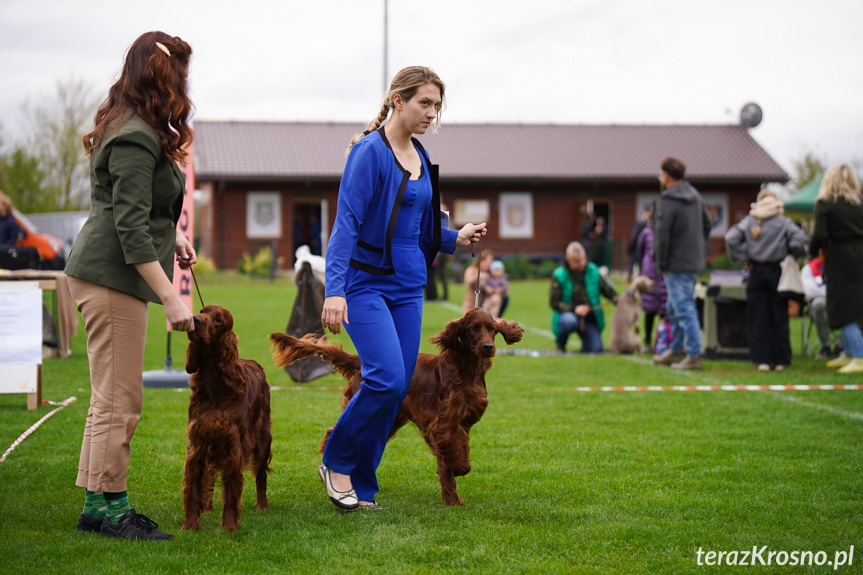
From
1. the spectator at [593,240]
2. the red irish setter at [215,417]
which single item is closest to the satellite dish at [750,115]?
the spectator at [593,240]

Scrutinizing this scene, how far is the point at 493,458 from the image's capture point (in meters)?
5.77

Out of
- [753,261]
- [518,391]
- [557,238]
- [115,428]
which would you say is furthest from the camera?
[557,238]

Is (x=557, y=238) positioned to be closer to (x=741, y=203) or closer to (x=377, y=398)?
(x=741, y=203)

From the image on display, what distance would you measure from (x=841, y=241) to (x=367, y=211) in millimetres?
6874

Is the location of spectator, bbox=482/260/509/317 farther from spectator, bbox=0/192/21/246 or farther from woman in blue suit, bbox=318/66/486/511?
woman in blue suit, bbox=318/66/486/511

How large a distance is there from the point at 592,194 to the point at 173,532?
103 feet

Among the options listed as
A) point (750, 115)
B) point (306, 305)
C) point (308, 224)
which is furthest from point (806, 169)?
point (306, 305)

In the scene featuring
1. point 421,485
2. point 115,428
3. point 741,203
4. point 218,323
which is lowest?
point 421,485

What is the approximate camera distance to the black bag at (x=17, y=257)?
11.2 metres

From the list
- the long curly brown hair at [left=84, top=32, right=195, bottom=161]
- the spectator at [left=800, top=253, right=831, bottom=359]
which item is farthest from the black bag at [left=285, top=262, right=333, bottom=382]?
the spectator at [left=800, top=253, right=831, bottom=359]

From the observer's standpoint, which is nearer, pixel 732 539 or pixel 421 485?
pixel 732 539

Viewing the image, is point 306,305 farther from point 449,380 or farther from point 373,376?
point 373,376

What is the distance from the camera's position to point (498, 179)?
32.8m

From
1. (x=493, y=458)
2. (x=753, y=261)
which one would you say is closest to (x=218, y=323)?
(x=493, y=458)
